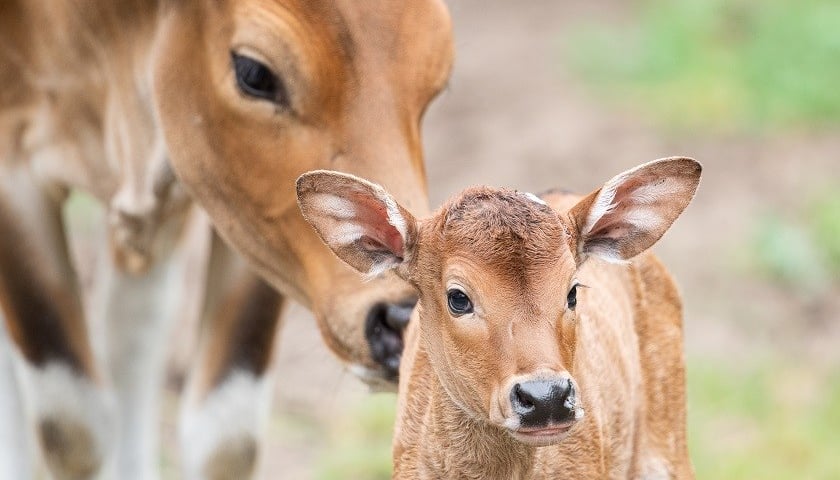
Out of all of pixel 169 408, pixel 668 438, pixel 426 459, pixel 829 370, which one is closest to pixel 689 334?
pixel 829 370

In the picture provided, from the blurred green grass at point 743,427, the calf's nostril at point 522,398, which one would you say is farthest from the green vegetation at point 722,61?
the calf's nostril at point 522,398

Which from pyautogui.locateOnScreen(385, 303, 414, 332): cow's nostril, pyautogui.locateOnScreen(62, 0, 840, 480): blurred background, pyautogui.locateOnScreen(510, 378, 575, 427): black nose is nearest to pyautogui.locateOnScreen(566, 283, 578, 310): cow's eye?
pyautogui.locateOnScreen(510, 378, 575, 427): black nose

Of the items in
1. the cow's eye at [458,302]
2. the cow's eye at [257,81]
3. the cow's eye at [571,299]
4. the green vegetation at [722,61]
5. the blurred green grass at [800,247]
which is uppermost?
the green vegetation at [722,61]

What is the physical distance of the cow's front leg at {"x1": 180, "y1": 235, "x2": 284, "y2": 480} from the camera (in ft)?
21.4

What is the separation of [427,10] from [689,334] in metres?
3.61

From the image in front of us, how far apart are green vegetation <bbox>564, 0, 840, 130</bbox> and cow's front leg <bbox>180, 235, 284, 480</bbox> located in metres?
4.34

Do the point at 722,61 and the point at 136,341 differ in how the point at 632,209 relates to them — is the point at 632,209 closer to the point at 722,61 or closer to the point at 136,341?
the point at 136,341

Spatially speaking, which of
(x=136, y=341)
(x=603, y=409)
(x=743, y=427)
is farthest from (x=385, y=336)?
(x=743, y=427)

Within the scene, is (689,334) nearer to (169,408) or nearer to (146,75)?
(169,408)

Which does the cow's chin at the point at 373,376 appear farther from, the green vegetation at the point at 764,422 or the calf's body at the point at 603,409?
the green vegetation at the point at 764,422

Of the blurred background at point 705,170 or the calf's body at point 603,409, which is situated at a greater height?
the blurred background at point 705,170

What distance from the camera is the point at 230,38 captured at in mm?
5332

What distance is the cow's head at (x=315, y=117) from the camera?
5066 millimetres

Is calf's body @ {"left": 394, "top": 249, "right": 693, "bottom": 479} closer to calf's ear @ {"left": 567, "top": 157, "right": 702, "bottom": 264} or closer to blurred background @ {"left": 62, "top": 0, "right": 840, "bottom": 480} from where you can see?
calf's ear @ {"left": 567, "top": 157, "right": 702, "bottom": 264}
